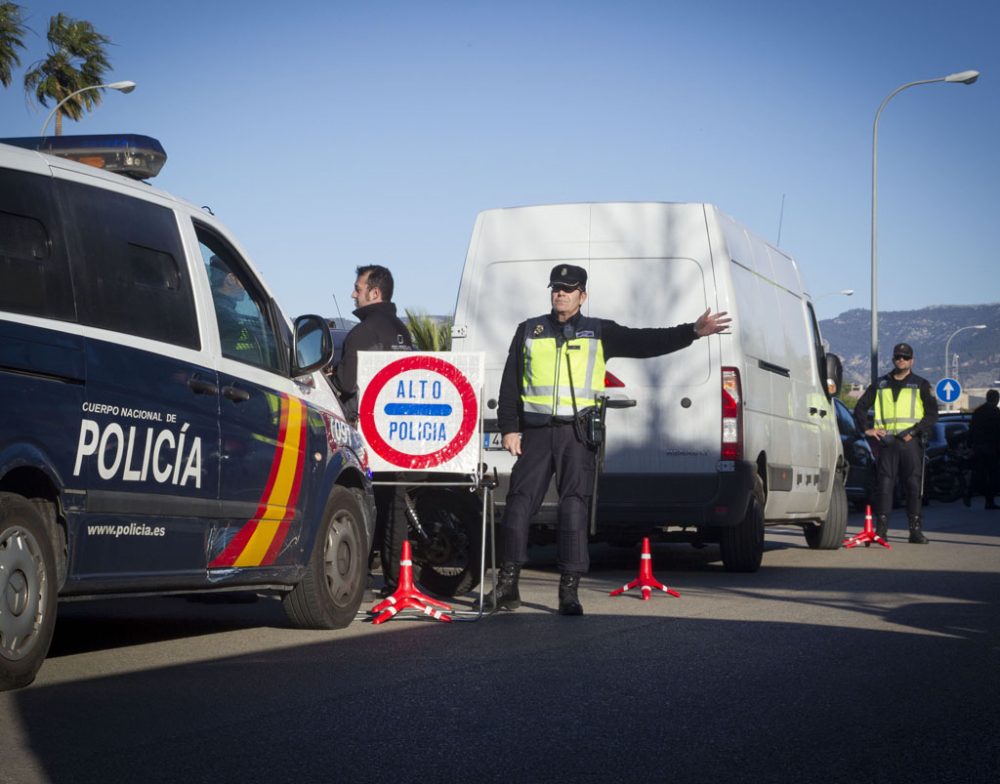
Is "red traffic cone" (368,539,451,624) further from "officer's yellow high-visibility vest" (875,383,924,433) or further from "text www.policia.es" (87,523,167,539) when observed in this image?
"officer's yellow high-visibility vest" (875,383,924,433)

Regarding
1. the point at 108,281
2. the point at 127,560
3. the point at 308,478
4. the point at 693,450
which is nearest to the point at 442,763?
the point at 127,560

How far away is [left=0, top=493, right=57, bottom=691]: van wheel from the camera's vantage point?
5453 mm

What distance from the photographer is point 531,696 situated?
5895mm

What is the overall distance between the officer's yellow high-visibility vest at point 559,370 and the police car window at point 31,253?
3.81 m

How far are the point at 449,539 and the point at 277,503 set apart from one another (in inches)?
101

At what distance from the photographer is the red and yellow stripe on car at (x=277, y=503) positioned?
7.10 meters

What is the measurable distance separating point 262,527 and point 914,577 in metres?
6.00

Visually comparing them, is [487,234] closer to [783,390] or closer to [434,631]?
[783,390]

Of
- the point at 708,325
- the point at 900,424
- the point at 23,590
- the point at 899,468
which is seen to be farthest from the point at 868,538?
the point at 23,590

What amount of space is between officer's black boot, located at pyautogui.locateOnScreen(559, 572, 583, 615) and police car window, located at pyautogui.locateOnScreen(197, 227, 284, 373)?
2.20 m

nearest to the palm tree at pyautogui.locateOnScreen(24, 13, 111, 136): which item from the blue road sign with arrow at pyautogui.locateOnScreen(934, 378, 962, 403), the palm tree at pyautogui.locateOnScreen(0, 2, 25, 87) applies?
the palm tree at pyautogui.locateOnScreen(0, 2, 25, 87)

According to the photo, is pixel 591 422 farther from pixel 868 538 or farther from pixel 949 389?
pixel 949 389

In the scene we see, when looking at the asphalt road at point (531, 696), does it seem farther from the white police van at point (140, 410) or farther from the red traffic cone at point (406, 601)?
the white police van at point (140, 410)

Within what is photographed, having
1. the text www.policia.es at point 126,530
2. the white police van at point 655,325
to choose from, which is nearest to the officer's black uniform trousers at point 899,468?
the white police van at point 655,325
